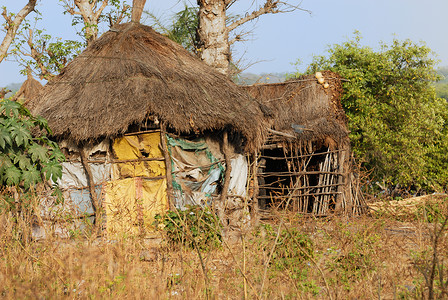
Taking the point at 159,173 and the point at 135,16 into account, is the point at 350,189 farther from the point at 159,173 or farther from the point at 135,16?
the point at 135,16

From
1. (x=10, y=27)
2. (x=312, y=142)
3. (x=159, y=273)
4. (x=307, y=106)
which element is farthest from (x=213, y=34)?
(x=159, y=273)

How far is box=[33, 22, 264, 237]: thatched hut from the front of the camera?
711 cm

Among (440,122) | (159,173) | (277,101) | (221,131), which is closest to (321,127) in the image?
(277,101)

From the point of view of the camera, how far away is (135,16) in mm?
9438

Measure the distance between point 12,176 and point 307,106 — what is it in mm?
6359

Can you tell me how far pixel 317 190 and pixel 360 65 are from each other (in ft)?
15.2

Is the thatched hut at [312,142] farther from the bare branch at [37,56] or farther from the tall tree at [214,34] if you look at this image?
the bare branch at [37,56]

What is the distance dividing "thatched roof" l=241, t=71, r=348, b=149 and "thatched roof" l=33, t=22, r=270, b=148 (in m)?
1.61

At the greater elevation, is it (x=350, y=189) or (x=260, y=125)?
(x=260, y=125)

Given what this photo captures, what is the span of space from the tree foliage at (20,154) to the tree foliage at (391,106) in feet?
26.7

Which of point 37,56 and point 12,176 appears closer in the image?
point 12,176

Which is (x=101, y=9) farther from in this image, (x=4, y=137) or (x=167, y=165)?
(x=4, y=137)

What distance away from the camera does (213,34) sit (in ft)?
33.3

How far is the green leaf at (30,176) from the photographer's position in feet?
19.5
